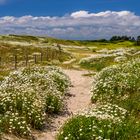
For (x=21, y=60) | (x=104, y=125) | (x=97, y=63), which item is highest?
(x=104, y=125)

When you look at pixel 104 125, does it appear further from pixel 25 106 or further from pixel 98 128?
pixel 25 106

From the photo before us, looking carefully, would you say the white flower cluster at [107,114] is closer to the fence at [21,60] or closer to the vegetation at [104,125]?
the vegetation at [104,125]

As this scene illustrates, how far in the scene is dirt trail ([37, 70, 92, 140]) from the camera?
→ 63.2 ft

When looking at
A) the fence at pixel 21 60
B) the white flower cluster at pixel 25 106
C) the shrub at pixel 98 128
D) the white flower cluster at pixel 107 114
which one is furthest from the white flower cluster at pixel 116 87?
the fence at pixel 21 60

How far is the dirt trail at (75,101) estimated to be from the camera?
758 inches

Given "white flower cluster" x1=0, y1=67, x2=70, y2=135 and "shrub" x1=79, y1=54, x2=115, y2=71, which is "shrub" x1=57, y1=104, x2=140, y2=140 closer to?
"white flower cluster" x1=0, y1=67, x2=70, y2=135

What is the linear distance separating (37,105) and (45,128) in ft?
3.74

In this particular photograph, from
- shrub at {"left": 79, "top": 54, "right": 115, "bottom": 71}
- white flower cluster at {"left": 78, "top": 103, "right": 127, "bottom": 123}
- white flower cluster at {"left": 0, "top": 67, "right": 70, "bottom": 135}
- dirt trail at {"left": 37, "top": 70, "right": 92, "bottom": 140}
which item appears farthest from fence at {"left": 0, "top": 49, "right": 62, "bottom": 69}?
white flower cluster at {"left": 78, "top": 103, "right": 127, "bottom": 123}

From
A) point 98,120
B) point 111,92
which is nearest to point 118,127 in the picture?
point 98,120

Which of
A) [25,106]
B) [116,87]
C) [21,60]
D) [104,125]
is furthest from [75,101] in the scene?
[21,60]

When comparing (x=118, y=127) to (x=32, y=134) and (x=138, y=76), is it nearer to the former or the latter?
(x=32, y=134)

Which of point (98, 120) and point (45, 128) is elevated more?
point (98, 120)

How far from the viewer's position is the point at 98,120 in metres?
15.8

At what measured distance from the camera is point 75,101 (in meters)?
28.5
